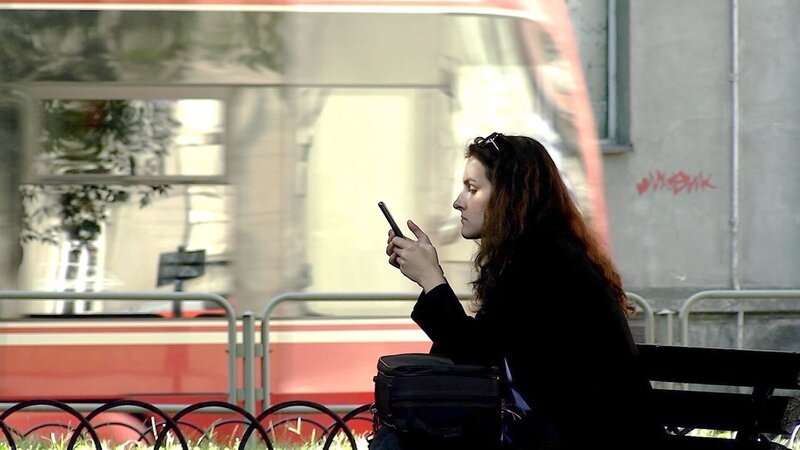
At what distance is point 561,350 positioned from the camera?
304 cm

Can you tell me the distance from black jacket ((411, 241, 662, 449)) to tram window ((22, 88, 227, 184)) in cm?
430

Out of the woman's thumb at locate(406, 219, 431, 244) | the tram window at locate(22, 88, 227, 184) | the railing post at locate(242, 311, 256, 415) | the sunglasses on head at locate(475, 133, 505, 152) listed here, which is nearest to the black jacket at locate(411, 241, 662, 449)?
the woman's thumb at locate(406, 219, 431, 244)

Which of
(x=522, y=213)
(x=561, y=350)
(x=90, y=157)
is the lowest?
(x=561, y=350)

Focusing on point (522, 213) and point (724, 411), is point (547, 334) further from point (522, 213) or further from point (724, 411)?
point (724, 411)

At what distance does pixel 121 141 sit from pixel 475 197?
4.27 m

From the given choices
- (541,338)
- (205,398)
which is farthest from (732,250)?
(541,338)

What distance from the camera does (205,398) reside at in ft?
23.0

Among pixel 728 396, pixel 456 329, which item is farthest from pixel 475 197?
pixel 728 396

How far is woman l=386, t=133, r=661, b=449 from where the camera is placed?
3.04m

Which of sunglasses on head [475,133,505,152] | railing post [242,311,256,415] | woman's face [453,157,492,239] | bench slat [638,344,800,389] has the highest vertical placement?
sunglasses on head [475,133,505,152]

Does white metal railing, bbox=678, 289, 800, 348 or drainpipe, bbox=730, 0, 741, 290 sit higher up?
drainpipe, bbox=730, 0, 741, 290

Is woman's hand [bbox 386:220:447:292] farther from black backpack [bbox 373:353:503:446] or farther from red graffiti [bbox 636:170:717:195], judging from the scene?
red graffiti [bbox 636:170:717:195]

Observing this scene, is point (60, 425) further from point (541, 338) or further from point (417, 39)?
point (541, 338)

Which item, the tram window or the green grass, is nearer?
the green grass
